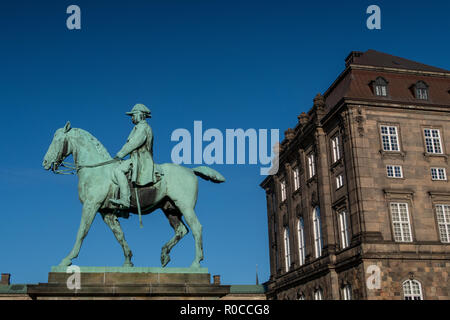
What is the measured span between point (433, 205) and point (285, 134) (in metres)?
20.5

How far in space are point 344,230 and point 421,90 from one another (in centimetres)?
1361

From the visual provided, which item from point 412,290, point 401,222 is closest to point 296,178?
point 401,222

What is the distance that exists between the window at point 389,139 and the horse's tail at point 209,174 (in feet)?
94.5

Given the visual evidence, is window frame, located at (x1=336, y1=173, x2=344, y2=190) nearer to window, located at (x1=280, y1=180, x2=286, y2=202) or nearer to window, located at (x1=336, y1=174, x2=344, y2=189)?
window, located at (x1=336, y1=174, x2=344, y2=189)

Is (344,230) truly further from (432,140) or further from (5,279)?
(5,279)

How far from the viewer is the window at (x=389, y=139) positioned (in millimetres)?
39906

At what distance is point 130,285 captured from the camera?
11.8 m

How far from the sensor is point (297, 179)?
51.6 metres

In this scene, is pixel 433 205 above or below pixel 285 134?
below

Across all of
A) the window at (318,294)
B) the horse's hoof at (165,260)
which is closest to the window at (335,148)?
the window at (318,294)

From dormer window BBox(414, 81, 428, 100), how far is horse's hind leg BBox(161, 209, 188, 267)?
112 feet

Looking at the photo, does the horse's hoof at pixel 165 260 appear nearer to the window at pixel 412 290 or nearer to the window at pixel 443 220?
the window at pixel 412 290
